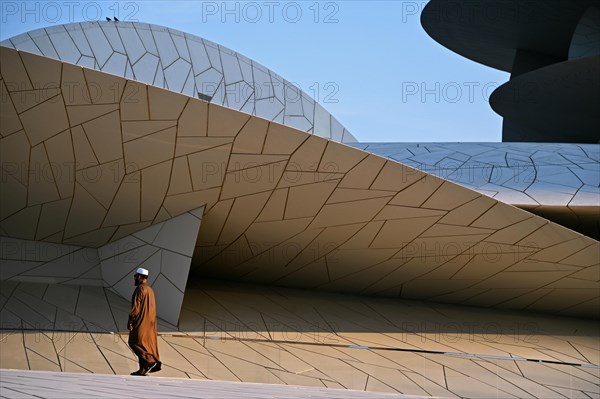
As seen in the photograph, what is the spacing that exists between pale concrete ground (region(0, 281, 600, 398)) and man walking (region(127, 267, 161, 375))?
771 millimetres

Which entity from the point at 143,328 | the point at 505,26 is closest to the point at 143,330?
the point at 143,328

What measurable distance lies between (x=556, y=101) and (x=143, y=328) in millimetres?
21740

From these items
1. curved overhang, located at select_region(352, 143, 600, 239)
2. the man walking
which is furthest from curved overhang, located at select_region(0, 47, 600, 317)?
the man walking

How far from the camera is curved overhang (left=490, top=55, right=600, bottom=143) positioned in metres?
25.7

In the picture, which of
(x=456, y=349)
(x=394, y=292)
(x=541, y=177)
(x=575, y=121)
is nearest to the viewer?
(x=456, y=349)

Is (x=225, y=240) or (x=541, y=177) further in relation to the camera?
(x=541, y=177)

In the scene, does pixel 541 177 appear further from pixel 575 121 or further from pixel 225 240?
pixel 575 121

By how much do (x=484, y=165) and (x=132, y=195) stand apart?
912 centimetres

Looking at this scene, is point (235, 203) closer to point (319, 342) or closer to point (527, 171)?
point (319, 342)

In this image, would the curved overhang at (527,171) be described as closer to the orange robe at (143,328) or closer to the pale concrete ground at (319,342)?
the pale concrete ground at (319,342)

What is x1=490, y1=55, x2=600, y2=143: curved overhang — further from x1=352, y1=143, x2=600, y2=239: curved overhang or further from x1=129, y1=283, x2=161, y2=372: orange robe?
x1=129, y1=283, x2=161, y2=372: orange robe

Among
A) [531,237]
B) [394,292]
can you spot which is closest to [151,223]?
[394,292]

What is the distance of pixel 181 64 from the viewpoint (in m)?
21.2

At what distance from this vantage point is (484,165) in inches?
765
